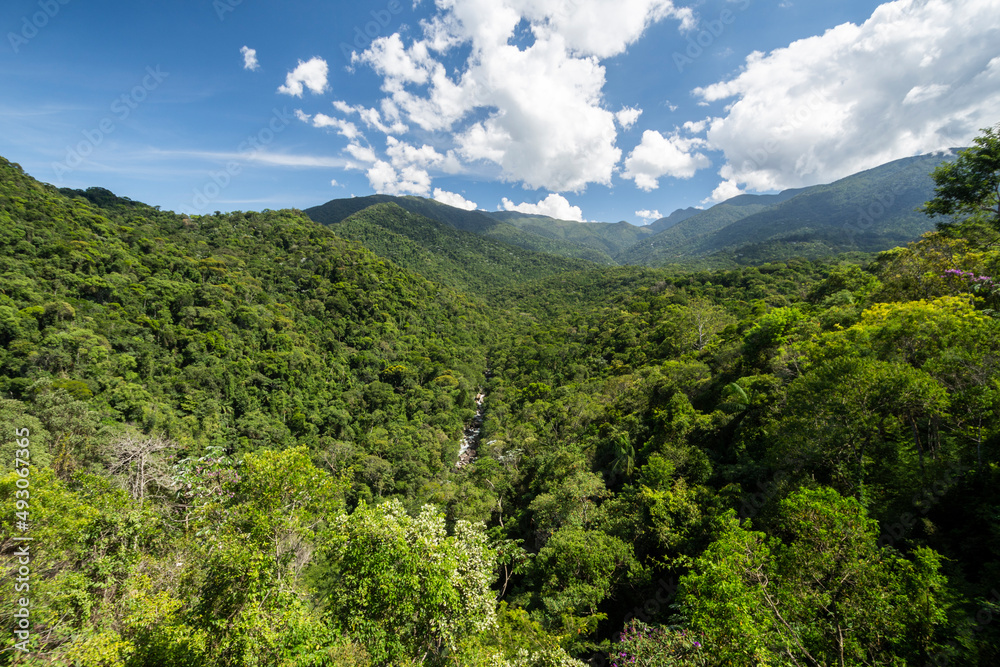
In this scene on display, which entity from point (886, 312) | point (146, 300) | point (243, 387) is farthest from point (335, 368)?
point (886, 312)

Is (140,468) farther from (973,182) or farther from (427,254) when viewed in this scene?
(427,254)

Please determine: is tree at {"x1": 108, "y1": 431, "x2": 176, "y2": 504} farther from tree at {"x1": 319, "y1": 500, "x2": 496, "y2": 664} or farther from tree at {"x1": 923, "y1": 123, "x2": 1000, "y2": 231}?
tree at {"x1": 923, "y1": 123, "x2": 1000, "y2": 231}

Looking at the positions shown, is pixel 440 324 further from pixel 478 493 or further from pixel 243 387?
pixel 478 493

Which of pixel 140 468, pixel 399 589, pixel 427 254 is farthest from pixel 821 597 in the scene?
pixel 427 254

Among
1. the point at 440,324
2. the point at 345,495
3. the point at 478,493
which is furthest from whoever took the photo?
the point at 440,324

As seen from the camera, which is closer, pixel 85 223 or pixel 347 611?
pixel 347 611
